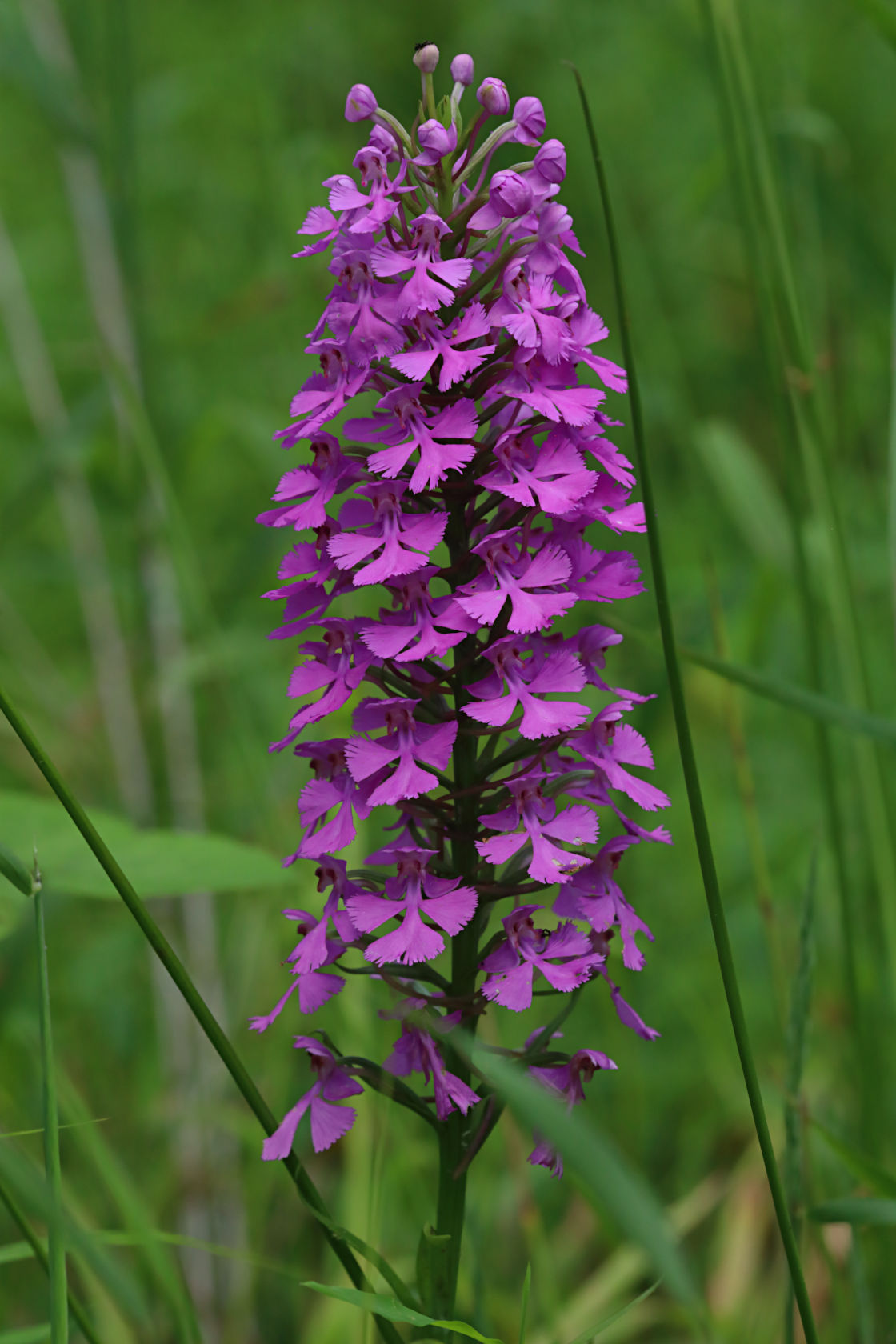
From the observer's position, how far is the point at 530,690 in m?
1.04

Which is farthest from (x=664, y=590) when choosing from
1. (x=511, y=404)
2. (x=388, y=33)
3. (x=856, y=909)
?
(x=388, y=33)

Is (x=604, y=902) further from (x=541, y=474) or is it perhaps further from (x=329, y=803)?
(x=541, y=474)

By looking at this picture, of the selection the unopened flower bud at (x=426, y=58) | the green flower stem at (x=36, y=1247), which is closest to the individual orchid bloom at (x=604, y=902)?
the green flower stem at (x=36, y=1247)

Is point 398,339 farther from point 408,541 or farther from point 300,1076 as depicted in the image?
point 300,1076

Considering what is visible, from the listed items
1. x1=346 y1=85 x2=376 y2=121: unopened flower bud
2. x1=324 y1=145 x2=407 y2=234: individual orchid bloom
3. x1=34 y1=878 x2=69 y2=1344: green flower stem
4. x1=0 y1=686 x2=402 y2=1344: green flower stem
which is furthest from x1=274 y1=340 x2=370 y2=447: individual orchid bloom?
x1=34 y1=878 x2=69 y2=1344: green flower stem

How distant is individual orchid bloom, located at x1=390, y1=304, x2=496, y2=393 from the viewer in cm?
104

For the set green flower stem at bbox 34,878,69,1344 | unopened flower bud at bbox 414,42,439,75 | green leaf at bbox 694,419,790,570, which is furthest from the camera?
green leaf at bbox 694,419,790,570

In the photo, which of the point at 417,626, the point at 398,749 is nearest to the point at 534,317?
the point at 417,626

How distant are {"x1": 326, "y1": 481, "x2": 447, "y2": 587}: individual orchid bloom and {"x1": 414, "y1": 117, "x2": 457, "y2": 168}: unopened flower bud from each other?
Result: 1.01 ft

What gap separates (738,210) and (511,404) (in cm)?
77

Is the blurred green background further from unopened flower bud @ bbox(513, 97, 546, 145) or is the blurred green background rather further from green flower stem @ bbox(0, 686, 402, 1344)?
unopened flower bud @ bbox(513, 97, 546, 145)

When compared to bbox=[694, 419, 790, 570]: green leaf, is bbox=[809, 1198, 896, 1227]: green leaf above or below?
below

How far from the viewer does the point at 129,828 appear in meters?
1.56

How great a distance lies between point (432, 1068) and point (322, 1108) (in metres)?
0.13
